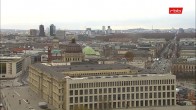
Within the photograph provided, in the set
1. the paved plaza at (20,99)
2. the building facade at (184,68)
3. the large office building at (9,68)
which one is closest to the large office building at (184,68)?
the building facade at (184,68)

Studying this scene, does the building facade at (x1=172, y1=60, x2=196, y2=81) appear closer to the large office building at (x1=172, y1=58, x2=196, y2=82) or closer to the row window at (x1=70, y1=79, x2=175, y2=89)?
the large office building at (x1=172, y1=58, x2=196, y2=82)

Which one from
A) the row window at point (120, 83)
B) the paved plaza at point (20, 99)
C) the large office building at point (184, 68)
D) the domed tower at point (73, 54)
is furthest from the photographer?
the large office building at point (184, 68)

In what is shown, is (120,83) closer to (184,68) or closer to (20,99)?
(20,99)

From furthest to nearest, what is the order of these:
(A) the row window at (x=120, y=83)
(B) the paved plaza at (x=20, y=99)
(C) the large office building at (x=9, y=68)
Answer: (C) the large office building at (x=9, y=68)
(B) the paved plaza at (x=20, y=99)
(A) the row window at (x=120, y=83)

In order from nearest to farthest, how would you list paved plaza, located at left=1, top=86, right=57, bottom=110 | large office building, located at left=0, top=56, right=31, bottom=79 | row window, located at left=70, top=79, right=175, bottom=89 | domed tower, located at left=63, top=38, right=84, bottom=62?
row window, located at left=70, top=79, right=175, bottom=89 < paved plaza, located at left=1, top=86, right=57, bottom=110 < domed tower, located at left=63, top=38, right=84, bottom=62 < large office building, located at left=0, top=56, right=31, bottom=79

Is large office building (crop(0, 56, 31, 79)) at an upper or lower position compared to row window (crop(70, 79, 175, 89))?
lower

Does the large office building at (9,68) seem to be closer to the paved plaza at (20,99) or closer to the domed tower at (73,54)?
the paved plaza at (20,99)

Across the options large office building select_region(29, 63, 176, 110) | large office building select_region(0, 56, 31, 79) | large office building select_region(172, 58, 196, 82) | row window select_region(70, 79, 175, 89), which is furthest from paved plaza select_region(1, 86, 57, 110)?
large office building select_region(172, 58, 196, 82)

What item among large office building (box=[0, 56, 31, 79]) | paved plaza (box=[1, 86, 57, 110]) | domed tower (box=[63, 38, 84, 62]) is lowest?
paved plaza (box=[1, 86, 57, 110])

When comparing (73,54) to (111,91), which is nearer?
(111,91)

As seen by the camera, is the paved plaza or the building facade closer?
the paved plaza

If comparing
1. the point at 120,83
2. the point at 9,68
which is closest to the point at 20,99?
the point at 120,83

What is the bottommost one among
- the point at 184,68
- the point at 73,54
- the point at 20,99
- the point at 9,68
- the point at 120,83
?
the point at 20,99

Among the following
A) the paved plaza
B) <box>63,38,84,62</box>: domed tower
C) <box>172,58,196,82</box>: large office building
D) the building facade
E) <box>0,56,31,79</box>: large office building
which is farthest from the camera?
<box>0,56,31,79</box>: large office building
